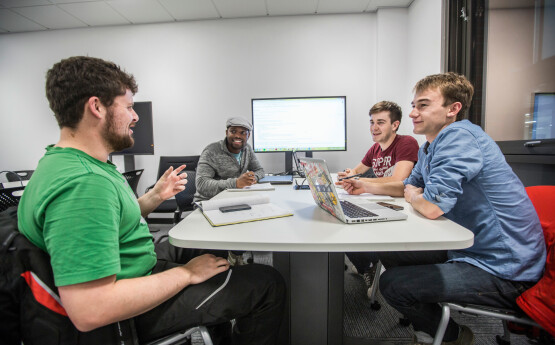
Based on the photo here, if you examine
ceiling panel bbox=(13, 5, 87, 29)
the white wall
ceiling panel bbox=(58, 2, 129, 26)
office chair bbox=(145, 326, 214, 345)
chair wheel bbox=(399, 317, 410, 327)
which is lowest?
chair wheel bbox=(399, 317, 410, 327)

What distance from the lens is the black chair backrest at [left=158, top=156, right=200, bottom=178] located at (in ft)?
9.59

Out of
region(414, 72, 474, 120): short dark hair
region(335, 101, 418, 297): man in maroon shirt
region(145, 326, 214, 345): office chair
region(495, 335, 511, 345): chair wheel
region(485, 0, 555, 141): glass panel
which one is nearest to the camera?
region(145, 326, 214, 345): office chair

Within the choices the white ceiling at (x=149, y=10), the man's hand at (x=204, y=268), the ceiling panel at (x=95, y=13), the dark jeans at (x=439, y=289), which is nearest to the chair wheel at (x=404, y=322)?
the dark jeans at (x=439, y=289)

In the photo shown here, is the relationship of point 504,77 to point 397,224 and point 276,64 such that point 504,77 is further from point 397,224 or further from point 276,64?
point 276,64

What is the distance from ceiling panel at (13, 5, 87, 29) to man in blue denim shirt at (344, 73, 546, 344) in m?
3.90

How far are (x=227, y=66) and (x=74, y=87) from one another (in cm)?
255

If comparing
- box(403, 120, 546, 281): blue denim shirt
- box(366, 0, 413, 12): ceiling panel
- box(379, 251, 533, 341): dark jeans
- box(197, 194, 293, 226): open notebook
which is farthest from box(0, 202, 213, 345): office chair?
box(366, 0, 413, 12): ceiling panel

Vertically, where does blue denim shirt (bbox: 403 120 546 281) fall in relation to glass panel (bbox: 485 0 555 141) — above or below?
→ below

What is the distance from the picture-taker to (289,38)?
2.98 m

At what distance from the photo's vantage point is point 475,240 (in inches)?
36.5

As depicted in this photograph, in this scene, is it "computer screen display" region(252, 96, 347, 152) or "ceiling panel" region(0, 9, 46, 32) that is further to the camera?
"ceiling panel" region(0, 9, 46, 32)

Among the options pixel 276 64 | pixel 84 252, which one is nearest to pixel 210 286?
pixel 84 252

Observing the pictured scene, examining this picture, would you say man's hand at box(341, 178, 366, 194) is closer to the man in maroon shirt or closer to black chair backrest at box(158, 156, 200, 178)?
the man in maroon shirt

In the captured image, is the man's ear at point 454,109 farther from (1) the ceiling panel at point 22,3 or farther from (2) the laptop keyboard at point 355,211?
(1) the ceiling panel at point 22,3
